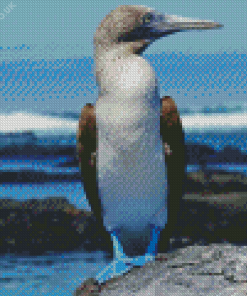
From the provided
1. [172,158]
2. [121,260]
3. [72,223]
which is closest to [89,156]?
[172,158]

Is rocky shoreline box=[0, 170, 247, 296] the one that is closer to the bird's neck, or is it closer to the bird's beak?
the bird's beak

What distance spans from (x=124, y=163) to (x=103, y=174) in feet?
0.88

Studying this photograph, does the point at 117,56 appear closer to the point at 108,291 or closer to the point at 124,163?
the point at 124,163

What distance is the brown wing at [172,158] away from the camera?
495 cm

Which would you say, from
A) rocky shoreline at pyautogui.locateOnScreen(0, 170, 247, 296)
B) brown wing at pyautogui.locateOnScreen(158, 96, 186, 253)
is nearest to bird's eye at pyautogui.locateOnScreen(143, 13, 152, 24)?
brown wing at pyautogui.locateOnScreen(158, 96, 186, 253)

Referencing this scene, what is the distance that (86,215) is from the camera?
396 inches

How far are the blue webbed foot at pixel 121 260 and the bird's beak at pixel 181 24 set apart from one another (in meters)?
1.86

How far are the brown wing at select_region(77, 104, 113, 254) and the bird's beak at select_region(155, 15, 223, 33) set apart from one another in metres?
1.05

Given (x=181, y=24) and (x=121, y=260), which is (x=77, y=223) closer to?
(x=121, y=260)

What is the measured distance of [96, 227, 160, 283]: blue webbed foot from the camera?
458 centimetres

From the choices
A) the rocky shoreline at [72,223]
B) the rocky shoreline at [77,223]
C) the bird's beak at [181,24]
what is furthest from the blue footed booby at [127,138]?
the rocky shoreline at [72,223]

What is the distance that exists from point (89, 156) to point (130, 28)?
1.19m

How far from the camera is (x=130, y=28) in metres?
5.11

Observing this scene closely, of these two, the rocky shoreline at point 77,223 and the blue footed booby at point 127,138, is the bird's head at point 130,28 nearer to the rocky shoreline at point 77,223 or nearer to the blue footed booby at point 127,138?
the blue footed booby at point 127,138
